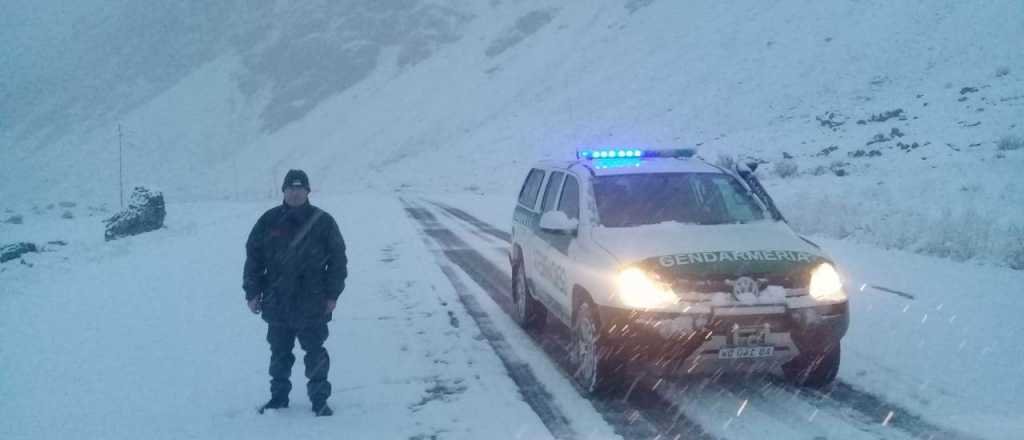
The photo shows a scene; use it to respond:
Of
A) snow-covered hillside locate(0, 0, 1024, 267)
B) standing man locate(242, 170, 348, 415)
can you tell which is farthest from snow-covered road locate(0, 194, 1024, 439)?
snow-covered hillside locate(0, 0, 1024, 267)

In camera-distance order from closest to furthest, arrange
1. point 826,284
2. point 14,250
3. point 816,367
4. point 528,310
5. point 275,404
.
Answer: point 826,284, point 275,404, point 816,367, point 528,310, point 14,250

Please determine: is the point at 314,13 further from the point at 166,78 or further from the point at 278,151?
the point at 278,151

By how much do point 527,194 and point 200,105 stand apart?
11042 cm

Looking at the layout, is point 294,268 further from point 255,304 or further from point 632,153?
point 632,153

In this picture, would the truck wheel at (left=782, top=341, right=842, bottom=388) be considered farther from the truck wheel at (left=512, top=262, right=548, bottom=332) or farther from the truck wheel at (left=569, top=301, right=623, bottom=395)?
the truck wheel at (left=512, top=262, right=548, bottom=332)

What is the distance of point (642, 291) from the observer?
539 cm

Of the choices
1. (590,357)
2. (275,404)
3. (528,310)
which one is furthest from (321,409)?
(528,310)

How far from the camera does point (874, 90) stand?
39.1 m

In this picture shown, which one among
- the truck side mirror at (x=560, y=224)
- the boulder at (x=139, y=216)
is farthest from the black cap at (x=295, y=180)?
the boulder at (x=139, y=216)

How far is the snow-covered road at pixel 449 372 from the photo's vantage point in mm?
5316

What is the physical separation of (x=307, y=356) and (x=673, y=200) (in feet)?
10.9

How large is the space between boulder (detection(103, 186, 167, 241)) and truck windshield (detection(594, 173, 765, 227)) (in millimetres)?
19845

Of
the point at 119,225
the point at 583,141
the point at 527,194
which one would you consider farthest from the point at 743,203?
the point at 583,141

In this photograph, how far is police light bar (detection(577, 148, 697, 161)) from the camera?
7344 mm
